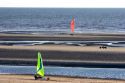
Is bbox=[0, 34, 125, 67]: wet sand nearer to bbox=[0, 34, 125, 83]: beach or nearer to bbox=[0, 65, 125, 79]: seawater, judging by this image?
bbox=[0, 34, 125, 83]: beach

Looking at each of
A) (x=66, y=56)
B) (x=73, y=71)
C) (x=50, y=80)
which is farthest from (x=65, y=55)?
(x=50, y=80)

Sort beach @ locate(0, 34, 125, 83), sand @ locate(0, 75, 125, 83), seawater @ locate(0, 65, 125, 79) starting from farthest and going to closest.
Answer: beach @ locate(0, 34, 125, 83) → seawater @ locate(0, 65, 125, 79) → sand @ locate(0, 75, 125, 83)

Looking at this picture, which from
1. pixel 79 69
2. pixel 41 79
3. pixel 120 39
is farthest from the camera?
pixel 120 39

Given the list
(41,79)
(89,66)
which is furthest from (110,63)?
(41,79)

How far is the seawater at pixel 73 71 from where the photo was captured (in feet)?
171

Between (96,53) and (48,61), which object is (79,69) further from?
(96,53)

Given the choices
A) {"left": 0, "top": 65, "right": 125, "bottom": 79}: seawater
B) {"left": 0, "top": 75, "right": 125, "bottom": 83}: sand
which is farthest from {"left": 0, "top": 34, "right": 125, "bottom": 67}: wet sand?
{"left": 0, "top": 75, "right": 125, "bottom": 83}: sand

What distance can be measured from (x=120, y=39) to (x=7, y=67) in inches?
1610

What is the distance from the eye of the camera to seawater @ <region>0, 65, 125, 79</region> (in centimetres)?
Answer: 5199

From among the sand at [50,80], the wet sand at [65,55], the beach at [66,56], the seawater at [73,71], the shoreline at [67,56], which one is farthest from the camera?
the wet sand at [65,55]

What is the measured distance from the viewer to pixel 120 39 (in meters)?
95.0

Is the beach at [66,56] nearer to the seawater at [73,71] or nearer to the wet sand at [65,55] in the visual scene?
the wet sand at [65,55]

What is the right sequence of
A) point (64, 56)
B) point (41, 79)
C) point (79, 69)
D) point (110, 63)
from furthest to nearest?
point (64, 56) → point (110, 63) → point (79, 69) → point (41, 79)

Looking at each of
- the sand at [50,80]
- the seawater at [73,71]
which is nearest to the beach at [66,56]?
the sand at [50,80]
